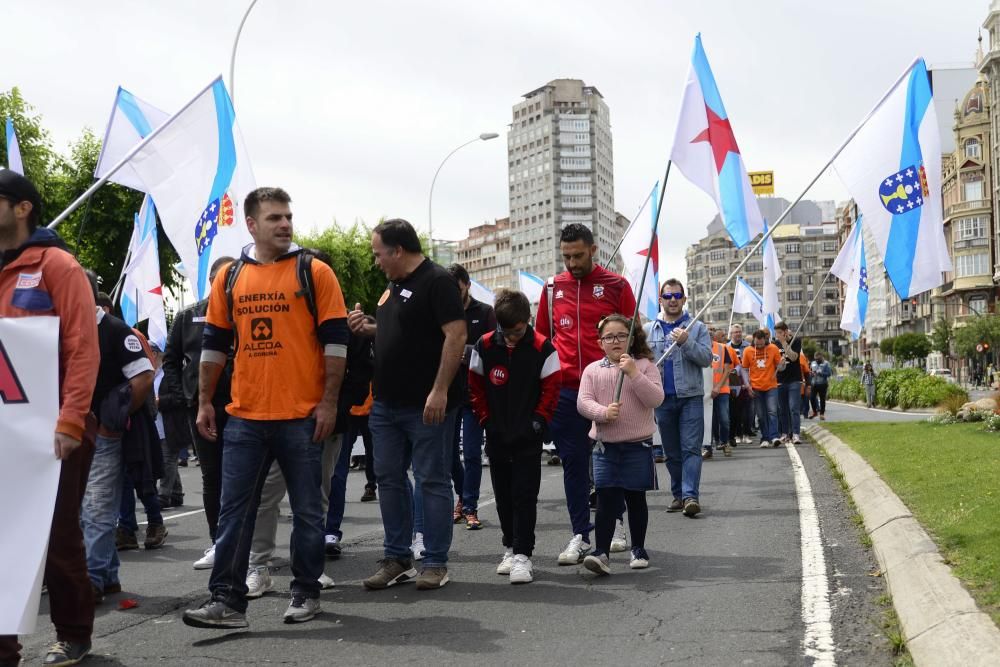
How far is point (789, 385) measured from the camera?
1745 cm

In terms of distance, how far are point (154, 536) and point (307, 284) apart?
4.01 m

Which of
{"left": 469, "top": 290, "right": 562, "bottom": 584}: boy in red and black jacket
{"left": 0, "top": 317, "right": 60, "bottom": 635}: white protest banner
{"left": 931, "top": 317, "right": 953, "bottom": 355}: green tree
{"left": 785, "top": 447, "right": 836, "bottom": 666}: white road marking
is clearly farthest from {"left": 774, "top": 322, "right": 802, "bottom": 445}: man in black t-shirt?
{"left": 931, "top": 317, "right": 953, "bottom": 355}: green tree

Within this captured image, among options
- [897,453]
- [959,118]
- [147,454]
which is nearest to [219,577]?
[147,454]

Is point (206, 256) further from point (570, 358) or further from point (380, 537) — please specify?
point (570, 358)

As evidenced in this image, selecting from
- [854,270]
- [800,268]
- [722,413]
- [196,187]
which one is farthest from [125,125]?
[800,268]

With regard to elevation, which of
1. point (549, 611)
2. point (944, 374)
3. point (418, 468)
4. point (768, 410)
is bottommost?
point (549, 611)

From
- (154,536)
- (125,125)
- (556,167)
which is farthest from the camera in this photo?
(556,167)

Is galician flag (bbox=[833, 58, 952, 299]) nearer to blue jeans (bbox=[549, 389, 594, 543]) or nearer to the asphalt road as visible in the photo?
the asphalt road

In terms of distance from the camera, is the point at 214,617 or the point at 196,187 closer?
the point at 214,617

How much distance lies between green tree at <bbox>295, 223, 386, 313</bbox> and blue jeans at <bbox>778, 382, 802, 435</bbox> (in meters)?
41.3

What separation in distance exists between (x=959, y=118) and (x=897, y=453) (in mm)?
94222

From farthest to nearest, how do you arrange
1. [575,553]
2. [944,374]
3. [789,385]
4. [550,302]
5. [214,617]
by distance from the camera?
[944,374] < [789,385] < [550,302] < [575,553] < [214,617]

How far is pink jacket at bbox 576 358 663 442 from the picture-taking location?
6621 millimetres

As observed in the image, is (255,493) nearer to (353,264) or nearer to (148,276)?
(148,276)
